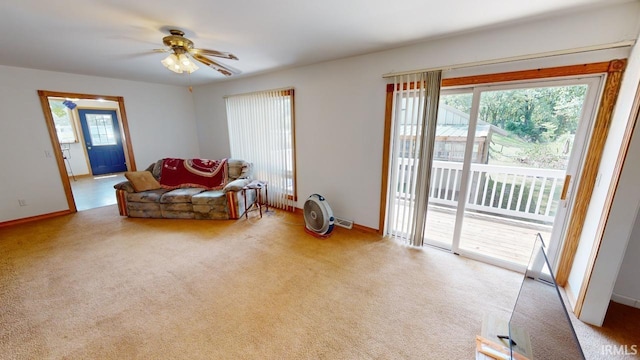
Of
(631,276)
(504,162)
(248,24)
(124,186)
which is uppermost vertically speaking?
(248,24)

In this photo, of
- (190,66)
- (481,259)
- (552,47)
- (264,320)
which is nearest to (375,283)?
(264,320)

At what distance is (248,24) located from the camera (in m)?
1.93

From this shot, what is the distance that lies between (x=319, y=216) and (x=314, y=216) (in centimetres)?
9

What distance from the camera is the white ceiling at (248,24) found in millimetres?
1614

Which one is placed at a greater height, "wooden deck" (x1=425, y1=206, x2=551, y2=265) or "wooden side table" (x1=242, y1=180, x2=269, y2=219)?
"wooden side table" (x1=242, y1=180, x2=269, y2=219)

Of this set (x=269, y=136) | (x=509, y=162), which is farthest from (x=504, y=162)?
(x=269, y=136)

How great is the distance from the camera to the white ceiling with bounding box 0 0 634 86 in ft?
5.30

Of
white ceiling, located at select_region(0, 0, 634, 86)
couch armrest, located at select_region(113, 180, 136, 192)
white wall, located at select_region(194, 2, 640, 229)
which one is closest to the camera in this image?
white ceiling, located at select_region(0, 0, 634, 86)

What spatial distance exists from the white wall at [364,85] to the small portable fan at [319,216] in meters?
0.44

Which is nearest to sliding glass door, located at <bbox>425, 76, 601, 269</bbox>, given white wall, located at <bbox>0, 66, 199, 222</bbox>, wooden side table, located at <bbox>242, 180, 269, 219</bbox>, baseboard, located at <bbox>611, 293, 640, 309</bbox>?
baseboard, located at <bbox>611, 293, 640, 309</bbox>

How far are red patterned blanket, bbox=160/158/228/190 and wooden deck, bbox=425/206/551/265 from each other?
3.39 metres

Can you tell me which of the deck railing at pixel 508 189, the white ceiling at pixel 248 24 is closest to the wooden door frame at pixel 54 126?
the white ceiling at pixel 248 24

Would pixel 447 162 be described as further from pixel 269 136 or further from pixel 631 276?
pixel 269 136

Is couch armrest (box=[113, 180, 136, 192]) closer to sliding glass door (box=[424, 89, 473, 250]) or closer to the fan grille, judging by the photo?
the fan grille
